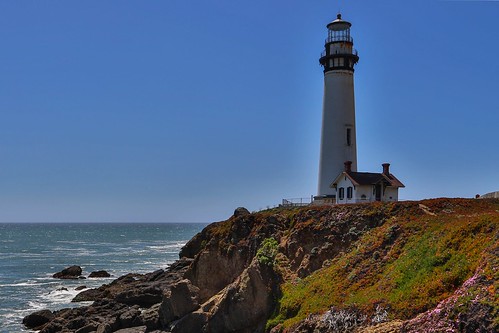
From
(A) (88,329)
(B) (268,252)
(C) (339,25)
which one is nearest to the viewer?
(B) (268,252)

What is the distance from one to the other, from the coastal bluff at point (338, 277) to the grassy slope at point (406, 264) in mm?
53

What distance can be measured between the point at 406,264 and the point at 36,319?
85.6 ft

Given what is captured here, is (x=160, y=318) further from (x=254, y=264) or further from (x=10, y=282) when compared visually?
(x=10, y=282)

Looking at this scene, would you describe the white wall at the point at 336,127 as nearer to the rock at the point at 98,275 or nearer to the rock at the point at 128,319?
the rock at the point at 128,319

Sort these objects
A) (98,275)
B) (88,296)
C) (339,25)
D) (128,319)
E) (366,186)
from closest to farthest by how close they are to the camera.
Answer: (128,319) → (366,186) → (339,25) → (88,296) → (98,275)

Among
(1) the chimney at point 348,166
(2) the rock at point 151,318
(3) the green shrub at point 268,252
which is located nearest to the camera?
(3) the green shrub at point 268,252

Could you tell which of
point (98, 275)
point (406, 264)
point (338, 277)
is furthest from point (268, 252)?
point (98, 275)

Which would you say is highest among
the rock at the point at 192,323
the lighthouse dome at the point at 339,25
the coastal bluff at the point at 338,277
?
the lighthouse dome at the point at 339,25

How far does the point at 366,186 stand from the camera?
127ft

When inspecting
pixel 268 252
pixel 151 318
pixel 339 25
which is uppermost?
pixel 339 25

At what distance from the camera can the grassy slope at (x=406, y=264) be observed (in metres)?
18.9

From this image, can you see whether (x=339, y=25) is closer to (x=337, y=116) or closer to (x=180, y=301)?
(x=337, y=116)

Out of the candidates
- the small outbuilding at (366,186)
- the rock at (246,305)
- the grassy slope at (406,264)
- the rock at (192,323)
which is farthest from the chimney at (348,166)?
the rock at (192,323)

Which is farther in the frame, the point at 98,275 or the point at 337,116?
the point at 98,275
